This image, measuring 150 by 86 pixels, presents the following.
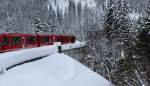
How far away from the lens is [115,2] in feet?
220

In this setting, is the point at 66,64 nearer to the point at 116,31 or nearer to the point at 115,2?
the point at 116,31

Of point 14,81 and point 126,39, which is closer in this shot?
point 14,81

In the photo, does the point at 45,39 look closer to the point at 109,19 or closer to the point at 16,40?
the point at 16,40

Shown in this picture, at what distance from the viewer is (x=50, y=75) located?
27016mm

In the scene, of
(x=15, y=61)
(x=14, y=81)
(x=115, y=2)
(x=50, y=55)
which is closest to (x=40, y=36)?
(x=50, y=55)

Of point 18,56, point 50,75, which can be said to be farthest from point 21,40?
point 50,75

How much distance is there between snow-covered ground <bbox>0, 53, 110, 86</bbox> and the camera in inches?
909

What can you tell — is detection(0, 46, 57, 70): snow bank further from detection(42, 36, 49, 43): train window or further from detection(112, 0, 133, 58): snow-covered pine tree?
detection(112, 0, 133, 58): snow-covered pine tree

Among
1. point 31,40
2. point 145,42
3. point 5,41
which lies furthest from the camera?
point 145,42

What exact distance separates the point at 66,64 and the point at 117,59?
1129 inches

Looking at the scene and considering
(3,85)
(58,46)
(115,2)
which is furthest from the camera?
(115,2)

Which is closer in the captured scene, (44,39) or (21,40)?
(21,40)

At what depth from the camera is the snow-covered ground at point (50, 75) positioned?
23.1 m

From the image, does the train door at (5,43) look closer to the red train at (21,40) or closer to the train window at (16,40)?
the red train at (21,40)
